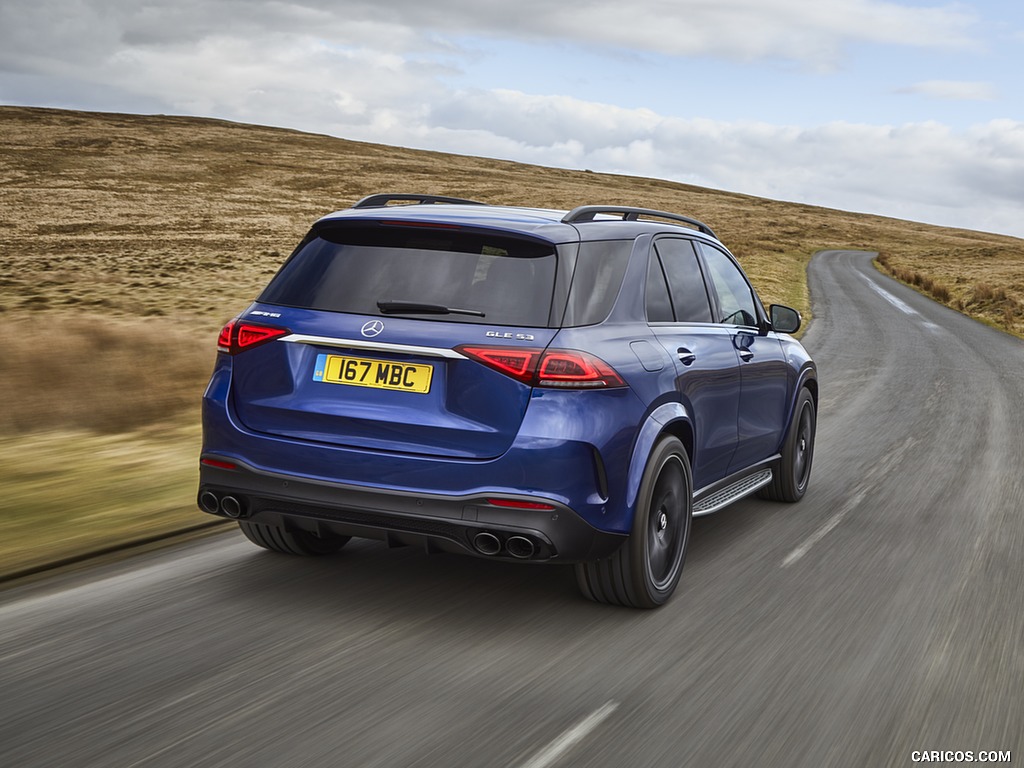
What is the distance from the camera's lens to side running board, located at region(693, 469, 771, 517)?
18.2 ft

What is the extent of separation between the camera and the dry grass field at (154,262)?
24.1 ft

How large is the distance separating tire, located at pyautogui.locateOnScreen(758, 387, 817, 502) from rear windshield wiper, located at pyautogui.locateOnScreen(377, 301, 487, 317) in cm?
349

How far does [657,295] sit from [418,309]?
1.33 metres

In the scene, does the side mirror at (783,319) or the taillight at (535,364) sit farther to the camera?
the side mirror at (783,319)

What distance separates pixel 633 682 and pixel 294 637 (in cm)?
137

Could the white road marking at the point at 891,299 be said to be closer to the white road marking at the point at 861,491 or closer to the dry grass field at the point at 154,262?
the dry grass field at the point at 154,262

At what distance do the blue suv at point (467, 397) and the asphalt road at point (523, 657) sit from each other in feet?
1.36

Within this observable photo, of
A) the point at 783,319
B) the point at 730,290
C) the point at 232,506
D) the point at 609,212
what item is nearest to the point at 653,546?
the point at 609,212

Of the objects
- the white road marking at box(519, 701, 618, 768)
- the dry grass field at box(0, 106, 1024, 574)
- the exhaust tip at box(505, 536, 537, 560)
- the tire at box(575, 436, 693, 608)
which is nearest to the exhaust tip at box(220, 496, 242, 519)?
the exhaust tip at box(505, 536, 537, 560)

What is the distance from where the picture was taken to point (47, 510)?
6.34 metres

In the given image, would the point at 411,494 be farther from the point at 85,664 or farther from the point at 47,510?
the point at 47,510

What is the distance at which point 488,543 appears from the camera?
4301 millimetres

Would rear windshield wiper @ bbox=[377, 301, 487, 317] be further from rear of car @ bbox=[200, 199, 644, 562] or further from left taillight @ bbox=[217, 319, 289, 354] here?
left taillight @ bbox=[217, 319, 289, 354]

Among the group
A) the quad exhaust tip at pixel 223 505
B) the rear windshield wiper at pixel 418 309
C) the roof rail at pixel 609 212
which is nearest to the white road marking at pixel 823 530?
the roof rail at pixel 609 212
